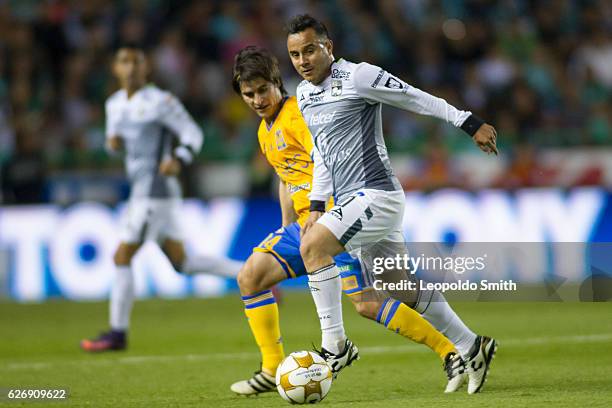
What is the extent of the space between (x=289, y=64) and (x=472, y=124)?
34.4 ft

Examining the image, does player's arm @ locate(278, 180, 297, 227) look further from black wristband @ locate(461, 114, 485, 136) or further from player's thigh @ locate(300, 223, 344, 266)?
black wristband @ locate(461, 114, 485, 136)

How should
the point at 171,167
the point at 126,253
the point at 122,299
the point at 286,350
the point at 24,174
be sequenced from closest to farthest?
the point at 286,350 < the point at 171,167 < the point at 122,299 < the point at 126,253 < the point at 24,174

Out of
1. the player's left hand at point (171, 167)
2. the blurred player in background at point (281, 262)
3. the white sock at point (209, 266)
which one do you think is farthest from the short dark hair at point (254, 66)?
the white sock at point (209, 266)

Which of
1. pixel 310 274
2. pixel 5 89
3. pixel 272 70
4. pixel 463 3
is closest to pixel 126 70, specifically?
pixel 272 70

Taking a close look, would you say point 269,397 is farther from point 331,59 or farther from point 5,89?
point 5,89

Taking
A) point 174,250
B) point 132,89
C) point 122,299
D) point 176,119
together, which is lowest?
point 122,299

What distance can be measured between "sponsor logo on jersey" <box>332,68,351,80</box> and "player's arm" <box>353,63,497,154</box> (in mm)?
64

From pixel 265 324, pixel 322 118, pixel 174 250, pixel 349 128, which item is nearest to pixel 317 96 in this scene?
pixel 322 118

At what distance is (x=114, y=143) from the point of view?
9469mm

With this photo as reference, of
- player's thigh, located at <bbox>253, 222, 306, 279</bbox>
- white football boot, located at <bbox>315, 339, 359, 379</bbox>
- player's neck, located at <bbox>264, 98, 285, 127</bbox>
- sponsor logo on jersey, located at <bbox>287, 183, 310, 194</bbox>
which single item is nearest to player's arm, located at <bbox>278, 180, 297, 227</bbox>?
sponsor logo on jersey, located at <bbox>287, 183, 310, 194</bbox>

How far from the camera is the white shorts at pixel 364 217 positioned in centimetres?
588

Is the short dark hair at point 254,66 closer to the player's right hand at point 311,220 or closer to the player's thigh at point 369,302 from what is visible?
the player's right hand at point 311,220

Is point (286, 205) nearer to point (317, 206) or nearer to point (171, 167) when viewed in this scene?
point (317, 206)

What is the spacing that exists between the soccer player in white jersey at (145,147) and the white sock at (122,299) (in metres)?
0.01
